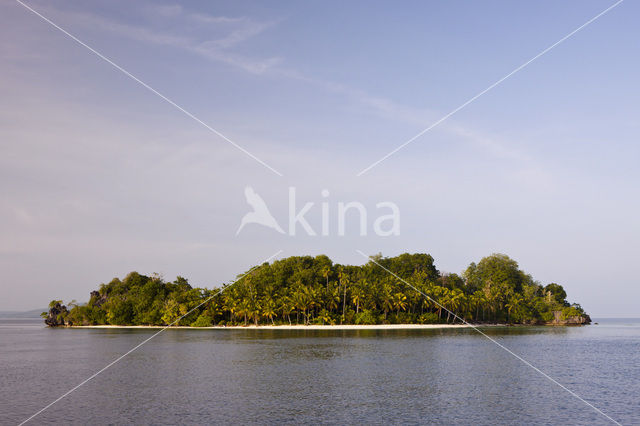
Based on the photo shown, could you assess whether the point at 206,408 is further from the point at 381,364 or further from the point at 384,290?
the point at 384,290

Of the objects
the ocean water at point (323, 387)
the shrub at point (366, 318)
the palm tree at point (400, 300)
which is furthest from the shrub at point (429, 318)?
the ocean water at point (323, 387)

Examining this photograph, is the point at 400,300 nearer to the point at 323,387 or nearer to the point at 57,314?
the point at 323,387

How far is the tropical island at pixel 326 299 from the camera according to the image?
13100 centimetres

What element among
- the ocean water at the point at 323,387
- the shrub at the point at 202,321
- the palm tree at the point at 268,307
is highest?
the palm tree at the point at 268,307

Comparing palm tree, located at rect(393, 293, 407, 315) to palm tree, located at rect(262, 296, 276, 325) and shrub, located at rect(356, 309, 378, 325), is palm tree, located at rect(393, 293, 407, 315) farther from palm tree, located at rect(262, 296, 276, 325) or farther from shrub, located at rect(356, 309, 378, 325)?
palm tree, located at rect(262, 296, 276, 325)

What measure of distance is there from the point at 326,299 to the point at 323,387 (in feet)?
295

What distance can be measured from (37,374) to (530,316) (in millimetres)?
140430

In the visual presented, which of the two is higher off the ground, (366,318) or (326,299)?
(326,299)

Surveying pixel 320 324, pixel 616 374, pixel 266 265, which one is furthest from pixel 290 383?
pixel 266 265

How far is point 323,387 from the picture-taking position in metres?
40.4

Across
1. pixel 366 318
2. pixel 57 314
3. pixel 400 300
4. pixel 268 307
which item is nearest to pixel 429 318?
pixel 400 300

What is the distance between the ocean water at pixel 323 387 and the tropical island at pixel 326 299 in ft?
208

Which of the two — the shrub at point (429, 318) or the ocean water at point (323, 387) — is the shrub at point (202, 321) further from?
the ocean water at point (323, 387)

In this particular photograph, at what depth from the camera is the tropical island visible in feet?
430
